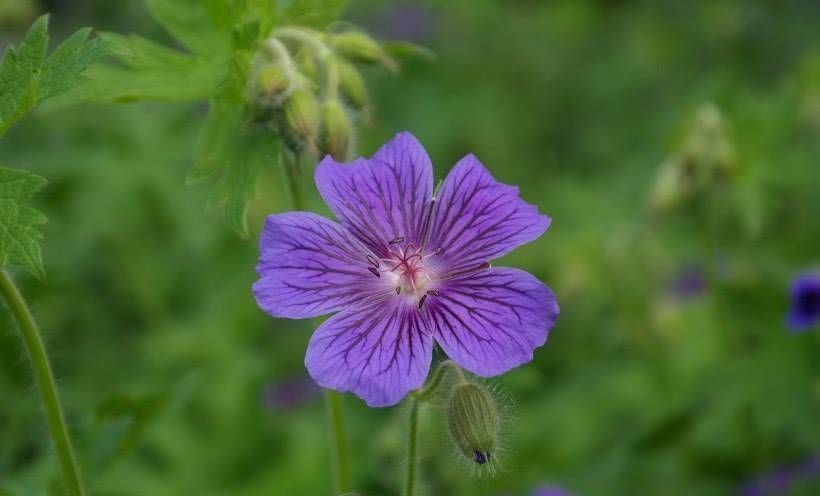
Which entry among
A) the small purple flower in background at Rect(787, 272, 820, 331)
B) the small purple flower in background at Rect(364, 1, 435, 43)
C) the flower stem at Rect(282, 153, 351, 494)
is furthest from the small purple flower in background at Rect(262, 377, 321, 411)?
the small purple flower in background at Rect(364, 1, 435, 43)

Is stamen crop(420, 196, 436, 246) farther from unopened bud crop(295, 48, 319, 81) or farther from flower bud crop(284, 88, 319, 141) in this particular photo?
unopened bud crop(295, 48, 319, 81)

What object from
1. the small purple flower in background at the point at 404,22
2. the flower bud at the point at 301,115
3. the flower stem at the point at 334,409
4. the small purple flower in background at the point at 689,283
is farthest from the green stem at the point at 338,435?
the small purple flower in background at the point at 404,22

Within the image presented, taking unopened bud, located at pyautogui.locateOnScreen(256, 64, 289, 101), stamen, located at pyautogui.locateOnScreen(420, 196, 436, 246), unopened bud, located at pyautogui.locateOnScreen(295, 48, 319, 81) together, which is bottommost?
stamen, located at pyautogui.locateOnScreen(420, 196, 436, 246)

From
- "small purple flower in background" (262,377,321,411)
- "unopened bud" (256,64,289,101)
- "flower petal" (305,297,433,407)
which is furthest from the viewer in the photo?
"small purple flower in background" (262,377,321,411)

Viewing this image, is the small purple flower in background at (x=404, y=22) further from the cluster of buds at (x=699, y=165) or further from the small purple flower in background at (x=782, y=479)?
the small purple flower in background at (x=782, y=479)

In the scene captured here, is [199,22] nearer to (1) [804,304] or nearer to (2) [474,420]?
(2) [474,420]

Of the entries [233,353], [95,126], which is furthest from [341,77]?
[95,126]

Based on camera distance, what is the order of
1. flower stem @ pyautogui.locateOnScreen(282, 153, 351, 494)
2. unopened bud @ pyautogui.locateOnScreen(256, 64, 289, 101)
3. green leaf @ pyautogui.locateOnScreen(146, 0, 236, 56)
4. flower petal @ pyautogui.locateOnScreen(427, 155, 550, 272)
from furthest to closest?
green leaf @ pyautogui.locateOnScreen(146, 0, 236, 56)
flower stem @ pyautogui.locateOnScreen(282, 153, 351, 494)
unopened bud @ pyautogui.locateOnScreen(256, 64, 289, 101)
flower petal @ pyautogui.locateOnScreen(427, 155, 550, 272)
